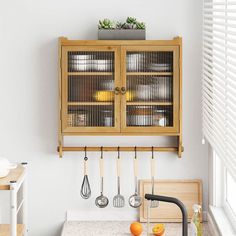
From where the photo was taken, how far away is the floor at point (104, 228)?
150 inches

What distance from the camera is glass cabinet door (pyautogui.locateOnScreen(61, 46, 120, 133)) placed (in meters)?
3.80

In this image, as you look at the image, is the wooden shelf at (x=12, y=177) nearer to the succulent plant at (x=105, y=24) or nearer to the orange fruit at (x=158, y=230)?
the orange fruit at (x=158, y=230)

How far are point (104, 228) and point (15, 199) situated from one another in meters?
0.81

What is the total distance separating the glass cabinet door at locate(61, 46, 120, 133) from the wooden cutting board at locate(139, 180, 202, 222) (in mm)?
494

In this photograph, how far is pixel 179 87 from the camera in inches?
149

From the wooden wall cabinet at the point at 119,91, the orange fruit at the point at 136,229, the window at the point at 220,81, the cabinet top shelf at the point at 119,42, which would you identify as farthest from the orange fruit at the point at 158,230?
the cabinet top shelf at the point at 119,42

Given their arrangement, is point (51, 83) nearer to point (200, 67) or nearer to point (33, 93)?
point (33, 93)

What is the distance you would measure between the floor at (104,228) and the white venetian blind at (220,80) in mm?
598

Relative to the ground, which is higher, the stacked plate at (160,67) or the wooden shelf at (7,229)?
the stacked plate at (160,67)

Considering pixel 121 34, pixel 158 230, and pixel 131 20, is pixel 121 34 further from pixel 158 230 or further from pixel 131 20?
pixel 158 230

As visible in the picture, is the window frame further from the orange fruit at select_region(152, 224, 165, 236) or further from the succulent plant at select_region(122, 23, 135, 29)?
the succulent plant at select_region(122, 23, 135, 29)

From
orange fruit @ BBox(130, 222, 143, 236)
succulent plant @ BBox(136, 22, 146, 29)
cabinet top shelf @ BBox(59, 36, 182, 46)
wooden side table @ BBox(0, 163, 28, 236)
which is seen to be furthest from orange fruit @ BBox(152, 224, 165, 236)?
succulent plant @ BBox(136, 22, 146, 29)

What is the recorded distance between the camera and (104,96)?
Result: 3.82 m

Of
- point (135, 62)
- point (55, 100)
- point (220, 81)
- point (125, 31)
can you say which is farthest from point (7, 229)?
point (220, 81)
